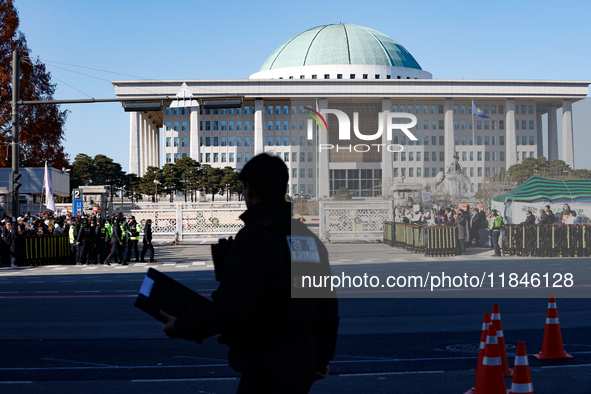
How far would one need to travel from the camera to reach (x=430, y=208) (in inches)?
1256

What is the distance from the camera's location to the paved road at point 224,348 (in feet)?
20.4

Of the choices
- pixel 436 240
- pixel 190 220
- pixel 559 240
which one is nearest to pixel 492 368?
pixel 436 240

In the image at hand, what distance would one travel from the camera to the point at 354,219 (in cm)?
3334

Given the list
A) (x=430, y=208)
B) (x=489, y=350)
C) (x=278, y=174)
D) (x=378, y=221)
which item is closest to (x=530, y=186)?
(x=430, y=208)

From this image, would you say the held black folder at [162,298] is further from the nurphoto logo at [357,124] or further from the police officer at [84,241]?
the nurphoto logo at [357,124]

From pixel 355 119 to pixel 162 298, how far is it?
104340 millimetres

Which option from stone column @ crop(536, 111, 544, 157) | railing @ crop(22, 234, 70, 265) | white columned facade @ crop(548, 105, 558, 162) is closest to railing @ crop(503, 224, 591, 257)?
railing @ crop(22, 234, 70, 265)

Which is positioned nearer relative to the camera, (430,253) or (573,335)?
(573,335)

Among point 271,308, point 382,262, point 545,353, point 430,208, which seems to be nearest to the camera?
point 271,308

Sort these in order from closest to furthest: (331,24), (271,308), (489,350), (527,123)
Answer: (271,308) < (489,350) < (527,123) < (331,24)

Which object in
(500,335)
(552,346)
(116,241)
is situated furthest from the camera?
(116,241)

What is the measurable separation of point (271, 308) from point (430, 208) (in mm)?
29949

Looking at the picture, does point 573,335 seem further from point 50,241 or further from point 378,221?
point 378,221

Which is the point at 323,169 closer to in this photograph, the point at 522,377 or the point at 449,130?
the point at 449,130
